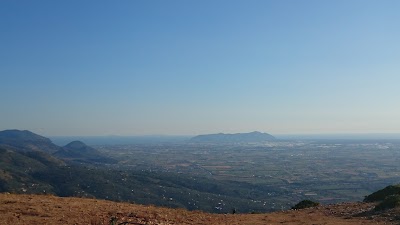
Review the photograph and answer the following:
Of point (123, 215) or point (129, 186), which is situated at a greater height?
point (123, 215)

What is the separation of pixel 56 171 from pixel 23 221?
485 feet

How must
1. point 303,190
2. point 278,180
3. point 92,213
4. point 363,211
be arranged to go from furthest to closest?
point 278,180 → point 303,190 → point 363,211 → point 92,213

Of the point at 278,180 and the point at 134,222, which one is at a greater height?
the point at 134,222

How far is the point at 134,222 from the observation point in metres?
17.2

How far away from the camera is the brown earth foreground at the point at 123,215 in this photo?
1709 cm

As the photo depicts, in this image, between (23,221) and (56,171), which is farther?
(56,171)

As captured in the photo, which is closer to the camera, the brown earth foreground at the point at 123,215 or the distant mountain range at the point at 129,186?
the brown earth foreground at the point at 123,215

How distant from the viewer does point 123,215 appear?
730 inches

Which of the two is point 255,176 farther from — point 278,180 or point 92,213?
point 92,213

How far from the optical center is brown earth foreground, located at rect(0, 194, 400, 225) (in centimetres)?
1709

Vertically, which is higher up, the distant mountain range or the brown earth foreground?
the brown earth foreground

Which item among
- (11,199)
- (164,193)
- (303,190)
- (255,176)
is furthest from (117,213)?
(255,176)

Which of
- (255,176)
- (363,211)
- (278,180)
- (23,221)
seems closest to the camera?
(23,221)

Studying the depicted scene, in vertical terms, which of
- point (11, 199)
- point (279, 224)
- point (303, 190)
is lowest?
point (303, 190)
